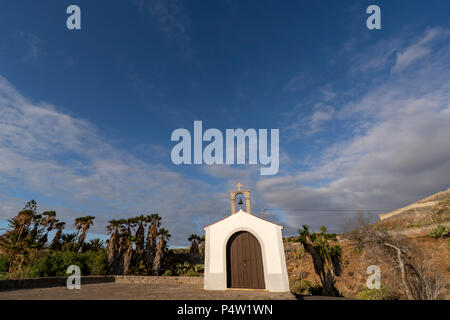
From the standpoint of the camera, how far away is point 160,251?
77.7 ft

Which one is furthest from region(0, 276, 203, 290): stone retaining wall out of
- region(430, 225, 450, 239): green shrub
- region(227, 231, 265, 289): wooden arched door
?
region(430, 225, 450, 239): green shrub

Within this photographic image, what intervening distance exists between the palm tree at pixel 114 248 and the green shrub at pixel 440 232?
103 ft

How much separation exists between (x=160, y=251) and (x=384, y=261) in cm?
2172

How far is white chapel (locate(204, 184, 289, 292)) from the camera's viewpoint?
10.9 meters

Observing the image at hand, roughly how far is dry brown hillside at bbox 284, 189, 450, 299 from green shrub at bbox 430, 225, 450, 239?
0.35 meters

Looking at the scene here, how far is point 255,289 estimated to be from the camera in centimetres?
1075

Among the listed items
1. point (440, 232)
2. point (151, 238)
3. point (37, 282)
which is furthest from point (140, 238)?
point (440, 232)

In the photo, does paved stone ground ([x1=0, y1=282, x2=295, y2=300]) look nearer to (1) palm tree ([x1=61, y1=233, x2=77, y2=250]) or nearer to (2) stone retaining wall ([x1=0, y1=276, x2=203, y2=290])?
(2) stone retaining wall ([x1=0, y1=276, x2=203, y2=290])

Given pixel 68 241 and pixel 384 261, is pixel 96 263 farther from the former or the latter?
pixel 384 261

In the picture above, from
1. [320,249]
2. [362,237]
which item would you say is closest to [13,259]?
[320,249]

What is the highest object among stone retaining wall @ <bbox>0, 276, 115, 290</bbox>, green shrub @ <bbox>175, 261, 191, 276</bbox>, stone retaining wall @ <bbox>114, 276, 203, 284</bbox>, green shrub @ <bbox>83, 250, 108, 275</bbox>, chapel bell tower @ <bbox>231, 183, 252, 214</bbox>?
chapel bell tower @ <bbox>231, 183, 252, 214</bbox>

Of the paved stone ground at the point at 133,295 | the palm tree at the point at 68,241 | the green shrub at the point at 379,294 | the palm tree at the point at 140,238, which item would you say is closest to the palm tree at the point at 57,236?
the palm tree at the point at 68,241
